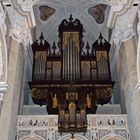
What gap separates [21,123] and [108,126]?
2.68 metres

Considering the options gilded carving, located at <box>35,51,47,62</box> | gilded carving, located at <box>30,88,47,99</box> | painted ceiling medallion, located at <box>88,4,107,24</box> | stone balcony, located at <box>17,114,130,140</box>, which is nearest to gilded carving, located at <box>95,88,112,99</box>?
stone balcony, located at <box>17,114,130,140</box>

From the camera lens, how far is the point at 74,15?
13867 mm

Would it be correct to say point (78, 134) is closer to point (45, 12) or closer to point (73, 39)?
point (73, 39)

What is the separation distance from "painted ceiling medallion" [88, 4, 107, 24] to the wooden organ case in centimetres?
186

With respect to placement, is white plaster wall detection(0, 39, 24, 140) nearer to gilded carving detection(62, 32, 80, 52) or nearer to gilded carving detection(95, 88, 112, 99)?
gilded carving detection(62, 32, 80, 52)

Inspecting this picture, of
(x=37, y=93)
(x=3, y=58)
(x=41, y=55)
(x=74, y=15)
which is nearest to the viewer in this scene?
(x=3, y=58)

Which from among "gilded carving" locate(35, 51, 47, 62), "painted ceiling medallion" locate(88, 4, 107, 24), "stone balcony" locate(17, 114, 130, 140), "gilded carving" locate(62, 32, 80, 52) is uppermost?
"painted ceiling medallion" locate(88, 4, 107, 24)

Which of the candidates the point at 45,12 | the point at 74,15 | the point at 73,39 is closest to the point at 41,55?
the point at 73,39

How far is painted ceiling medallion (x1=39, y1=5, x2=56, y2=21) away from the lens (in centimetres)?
1319

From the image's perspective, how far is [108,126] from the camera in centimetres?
927

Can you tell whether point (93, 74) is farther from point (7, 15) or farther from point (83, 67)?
point (7, 15)

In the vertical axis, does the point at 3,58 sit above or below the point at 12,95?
above

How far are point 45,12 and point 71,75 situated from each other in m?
4.21

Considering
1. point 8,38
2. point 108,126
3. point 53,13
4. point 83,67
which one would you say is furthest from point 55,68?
point 53,13
